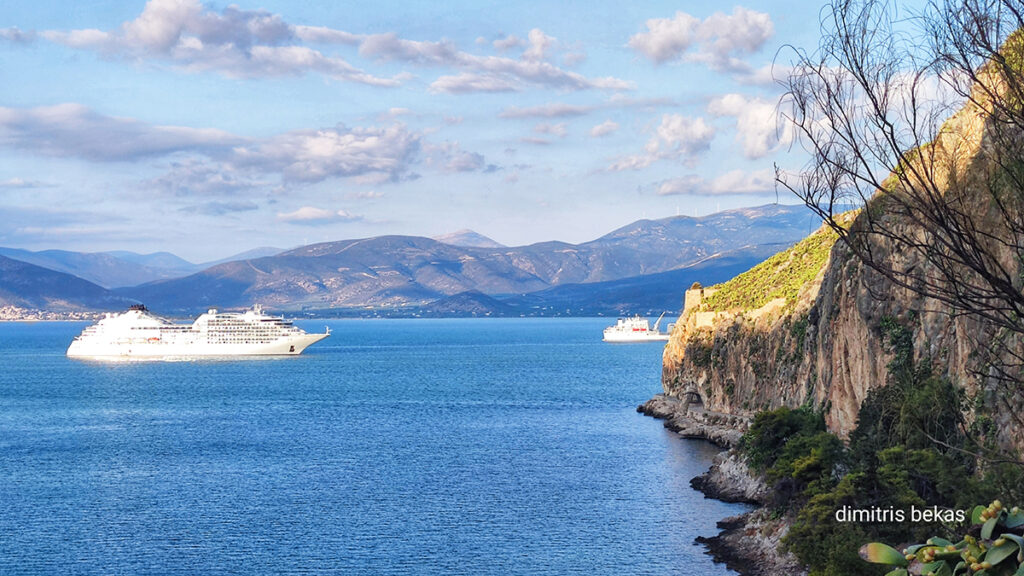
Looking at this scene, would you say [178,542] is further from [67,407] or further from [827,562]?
[67,407]

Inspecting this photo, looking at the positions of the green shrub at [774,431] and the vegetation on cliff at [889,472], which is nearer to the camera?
the vegetation on cliff at [889,472]

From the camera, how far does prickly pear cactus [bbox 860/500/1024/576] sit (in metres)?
9.25

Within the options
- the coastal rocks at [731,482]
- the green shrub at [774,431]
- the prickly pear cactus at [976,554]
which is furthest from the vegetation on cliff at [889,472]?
the prickly pear cactus at [976,554]

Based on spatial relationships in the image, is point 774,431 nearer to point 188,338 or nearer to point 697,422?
point 697,422

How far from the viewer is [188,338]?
16438 cm

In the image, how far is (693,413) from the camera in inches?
2820

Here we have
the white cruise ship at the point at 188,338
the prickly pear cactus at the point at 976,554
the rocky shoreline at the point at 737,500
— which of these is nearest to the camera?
the prickly pear cactus at the point at 976,554

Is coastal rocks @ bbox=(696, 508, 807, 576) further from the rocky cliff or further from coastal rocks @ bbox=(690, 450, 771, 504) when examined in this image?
the rocky cliff

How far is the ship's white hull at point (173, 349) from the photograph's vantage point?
160m

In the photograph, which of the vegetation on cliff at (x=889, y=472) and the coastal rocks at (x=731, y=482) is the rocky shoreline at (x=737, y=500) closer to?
the coastal rocks at (x=731, y=482)

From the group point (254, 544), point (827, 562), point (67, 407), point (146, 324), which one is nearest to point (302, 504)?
point (254, 544)

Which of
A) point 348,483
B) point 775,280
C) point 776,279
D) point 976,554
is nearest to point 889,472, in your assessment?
point 976,554

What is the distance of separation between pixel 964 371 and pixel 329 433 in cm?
4585

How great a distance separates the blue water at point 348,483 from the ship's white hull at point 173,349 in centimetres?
5848
